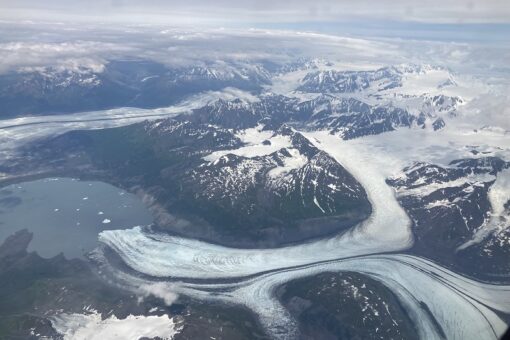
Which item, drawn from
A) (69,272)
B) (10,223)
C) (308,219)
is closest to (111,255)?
(69,272)

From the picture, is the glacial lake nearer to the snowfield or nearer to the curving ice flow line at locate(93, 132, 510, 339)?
the curving ice flow line at locate(93, 132, 510, 339)

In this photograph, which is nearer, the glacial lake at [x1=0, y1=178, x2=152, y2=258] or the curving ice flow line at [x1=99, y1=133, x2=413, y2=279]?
the curving ice flow line at [x1=99, y1=133, x2=413, y2=279]

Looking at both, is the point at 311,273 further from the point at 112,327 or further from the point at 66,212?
the point at 66,212

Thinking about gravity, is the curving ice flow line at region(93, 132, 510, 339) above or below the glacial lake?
above

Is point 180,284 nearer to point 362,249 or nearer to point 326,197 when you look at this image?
point 362,249

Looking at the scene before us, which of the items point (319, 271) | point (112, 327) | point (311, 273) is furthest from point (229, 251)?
point (112, 327)

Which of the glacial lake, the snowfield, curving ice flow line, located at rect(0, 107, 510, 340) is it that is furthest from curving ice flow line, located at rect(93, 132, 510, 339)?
the snowfield

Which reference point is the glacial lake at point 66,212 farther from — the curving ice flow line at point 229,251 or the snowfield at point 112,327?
the snowfield at point 112,327

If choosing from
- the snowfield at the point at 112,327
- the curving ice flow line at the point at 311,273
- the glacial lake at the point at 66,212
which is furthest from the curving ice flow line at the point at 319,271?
the snowfield at the point at 112,327
